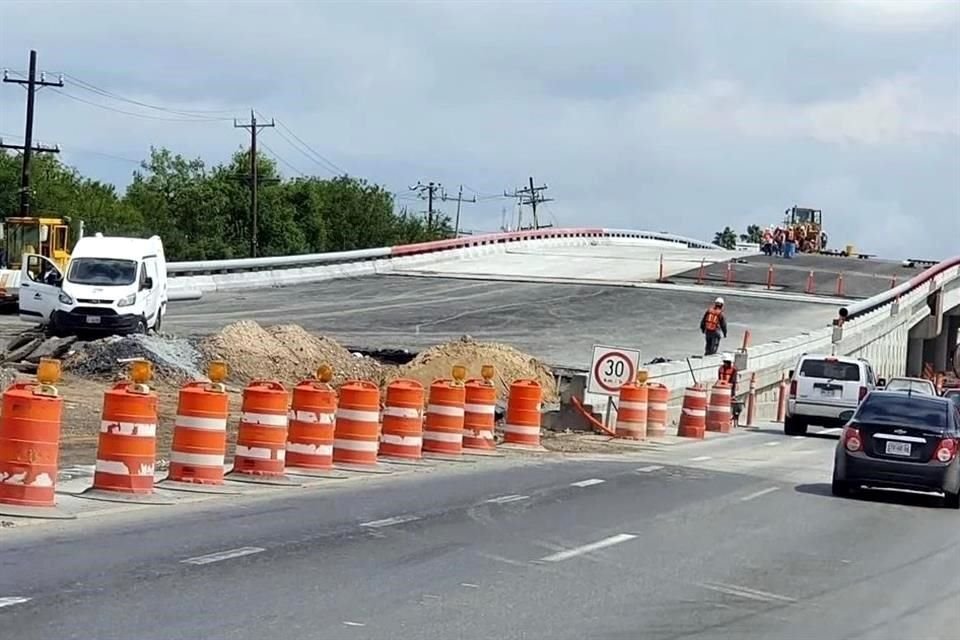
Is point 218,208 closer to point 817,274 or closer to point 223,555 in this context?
point 817,274

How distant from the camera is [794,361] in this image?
43.9m

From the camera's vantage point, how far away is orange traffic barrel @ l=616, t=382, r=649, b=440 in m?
28.7

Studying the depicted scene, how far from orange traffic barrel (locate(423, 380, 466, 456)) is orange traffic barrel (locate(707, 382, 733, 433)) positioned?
1242 cm

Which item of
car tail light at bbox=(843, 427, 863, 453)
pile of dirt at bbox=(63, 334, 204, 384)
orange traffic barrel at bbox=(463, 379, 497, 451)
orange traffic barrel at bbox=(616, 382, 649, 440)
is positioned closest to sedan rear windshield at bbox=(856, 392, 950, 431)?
car tail light at bbox=(843, 427, 863, 453)

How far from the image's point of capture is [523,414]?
997 inches

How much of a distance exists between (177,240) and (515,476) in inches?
3589

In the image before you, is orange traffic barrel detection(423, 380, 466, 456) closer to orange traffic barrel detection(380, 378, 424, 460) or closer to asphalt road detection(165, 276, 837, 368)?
orange traffic barrel detection(380, 378, 424, 460)

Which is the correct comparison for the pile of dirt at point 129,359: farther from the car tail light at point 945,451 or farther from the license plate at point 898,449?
the car tail light at point 945,451

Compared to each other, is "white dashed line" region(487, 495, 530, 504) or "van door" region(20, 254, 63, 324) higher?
"van door" region(20, 254, 63, 324)

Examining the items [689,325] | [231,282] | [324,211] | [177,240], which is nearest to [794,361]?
[689,325]

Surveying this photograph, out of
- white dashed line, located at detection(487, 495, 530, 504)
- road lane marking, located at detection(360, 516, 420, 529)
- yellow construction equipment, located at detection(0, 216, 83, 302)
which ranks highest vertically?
yellow construction equipment, located at detection(0, 216, 83, 302)

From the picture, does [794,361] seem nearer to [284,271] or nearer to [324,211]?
[284,271]

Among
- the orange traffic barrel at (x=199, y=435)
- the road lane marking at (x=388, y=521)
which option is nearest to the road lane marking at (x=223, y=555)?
the road lane marking at (x=388, y=521)

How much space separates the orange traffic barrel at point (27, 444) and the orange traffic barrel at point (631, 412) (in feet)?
53.4
